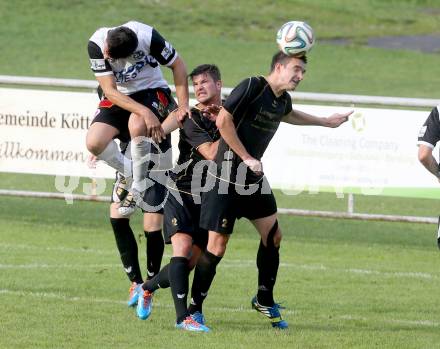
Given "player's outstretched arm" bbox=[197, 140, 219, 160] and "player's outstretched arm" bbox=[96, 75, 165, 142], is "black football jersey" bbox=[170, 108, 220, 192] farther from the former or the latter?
"player's outstretched arm" bbox=[96, 75, 165, 142]

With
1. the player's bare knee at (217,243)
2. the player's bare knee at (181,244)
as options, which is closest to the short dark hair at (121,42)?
the player's bare knee at (181,244)

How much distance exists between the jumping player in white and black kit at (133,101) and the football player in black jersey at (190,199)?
0.41 meters

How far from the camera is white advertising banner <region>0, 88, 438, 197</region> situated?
49.3 ft

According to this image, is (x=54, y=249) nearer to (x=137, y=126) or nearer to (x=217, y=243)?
(x=137, y=126)

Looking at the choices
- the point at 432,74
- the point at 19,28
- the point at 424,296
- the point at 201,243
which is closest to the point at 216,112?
the point at 201,243

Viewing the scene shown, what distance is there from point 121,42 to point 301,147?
565cm

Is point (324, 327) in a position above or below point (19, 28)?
above

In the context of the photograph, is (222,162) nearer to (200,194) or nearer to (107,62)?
(200,194)

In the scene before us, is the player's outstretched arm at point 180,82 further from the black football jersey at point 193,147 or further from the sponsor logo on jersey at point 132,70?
the black football jersey at point 193,147

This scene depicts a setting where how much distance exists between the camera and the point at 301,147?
15.3m

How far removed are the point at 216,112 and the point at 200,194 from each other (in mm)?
689

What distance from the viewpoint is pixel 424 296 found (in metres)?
11.6

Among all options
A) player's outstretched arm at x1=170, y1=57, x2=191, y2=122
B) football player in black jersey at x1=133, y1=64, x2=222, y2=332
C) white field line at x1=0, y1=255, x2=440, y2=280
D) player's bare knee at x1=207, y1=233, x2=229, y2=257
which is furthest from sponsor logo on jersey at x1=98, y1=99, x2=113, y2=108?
white field line at x1=0, y1=255, x2=440, y2=280

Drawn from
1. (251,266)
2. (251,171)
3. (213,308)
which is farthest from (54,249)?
(251,171)
